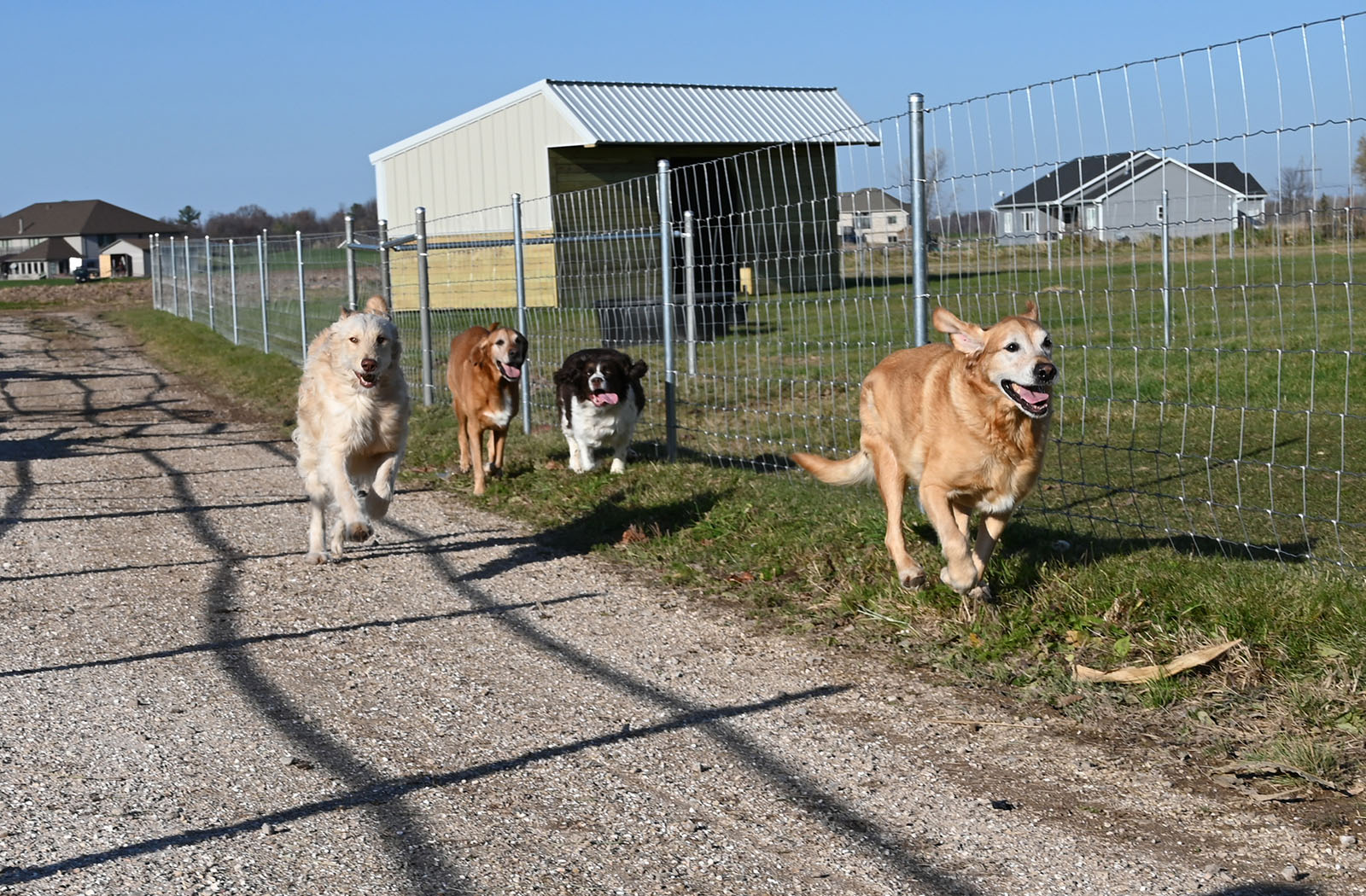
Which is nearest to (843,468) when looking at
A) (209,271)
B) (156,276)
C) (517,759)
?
(517,759)

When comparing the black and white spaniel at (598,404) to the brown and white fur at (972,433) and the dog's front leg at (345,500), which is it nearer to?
the dog's front leg at (345,500)

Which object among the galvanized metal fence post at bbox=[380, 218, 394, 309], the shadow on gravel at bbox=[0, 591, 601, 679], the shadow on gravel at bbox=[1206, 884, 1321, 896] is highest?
the galvanized metal fence post at bbox=[380, 218, 394, 309]

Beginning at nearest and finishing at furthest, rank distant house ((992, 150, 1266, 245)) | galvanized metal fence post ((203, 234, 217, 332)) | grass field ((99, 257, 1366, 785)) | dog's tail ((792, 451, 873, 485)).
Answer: grass field ((99, 257, 1366, 785)) < distant house ((992, 150, 1266, 245)) < dog's tail ((792, 451, 873, 485)) < galvanized metal fence post ((203, 234, 217, 332))

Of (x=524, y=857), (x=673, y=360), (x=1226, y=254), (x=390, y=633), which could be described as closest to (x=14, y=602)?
(x=390, y=633)

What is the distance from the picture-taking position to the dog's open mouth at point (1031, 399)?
16.0 feet

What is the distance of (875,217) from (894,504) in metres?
1.89

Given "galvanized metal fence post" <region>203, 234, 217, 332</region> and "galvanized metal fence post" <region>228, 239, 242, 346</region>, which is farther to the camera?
"galvanized metal fence post" <region>203, 234, 217, 332</region>

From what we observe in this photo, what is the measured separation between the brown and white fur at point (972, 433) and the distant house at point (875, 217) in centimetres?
117

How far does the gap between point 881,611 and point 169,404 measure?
427 inches

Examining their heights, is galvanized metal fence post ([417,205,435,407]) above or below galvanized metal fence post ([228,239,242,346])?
below

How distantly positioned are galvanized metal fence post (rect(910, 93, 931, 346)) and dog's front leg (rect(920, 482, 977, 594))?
1402 millimetres

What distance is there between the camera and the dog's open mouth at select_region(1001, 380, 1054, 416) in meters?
4.87

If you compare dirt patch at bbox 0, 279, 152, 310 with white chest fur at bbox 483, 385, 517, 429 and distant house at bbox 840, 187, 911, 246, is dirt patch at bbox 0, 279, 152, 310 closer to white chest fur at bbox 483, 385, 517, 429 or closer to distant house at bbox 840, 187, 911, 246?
white chest fur at bbox 483, 385, 517, 429

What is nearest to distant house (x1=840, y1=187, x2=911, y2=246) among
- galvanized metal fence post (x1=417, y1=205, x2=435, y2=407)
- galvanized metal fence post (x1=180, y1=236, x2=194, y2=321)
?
galvanized metal fence post (x1=417, y1=205, x2=435, y2=407)
